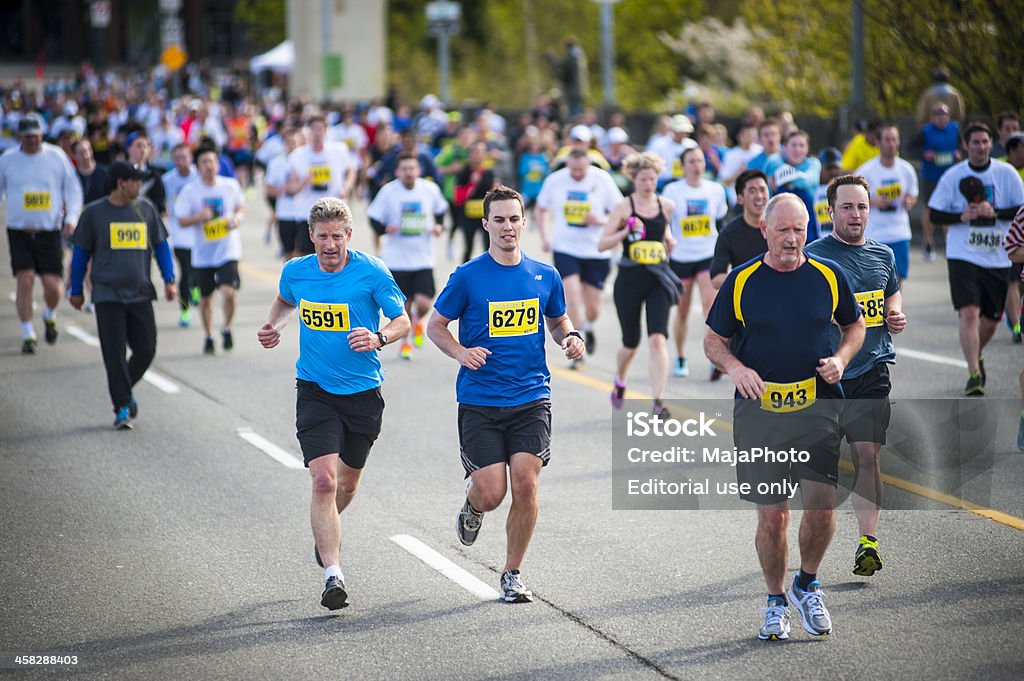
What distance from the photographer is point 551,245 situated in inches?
575

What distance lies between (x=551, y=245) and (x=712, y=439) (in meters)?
4.29

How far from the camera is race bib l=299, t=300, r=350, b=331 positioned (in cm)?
758

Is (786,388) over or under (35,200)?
under

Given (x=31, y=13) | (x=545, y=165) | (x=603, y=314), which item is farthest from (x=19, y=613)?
(x=31, y=13)

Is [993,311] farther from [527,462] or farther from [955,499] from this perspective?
[527,462]

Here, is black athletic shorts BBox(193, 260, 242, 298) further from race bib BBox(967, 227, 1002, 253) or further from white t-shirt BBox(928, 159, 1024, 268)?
race bib BBox(967, 227, 1002, 253)

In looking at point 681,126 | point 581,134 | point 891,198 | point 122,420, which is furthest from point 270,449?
point 681,126

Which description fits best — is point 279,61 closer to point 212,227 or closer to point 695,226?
point 212,227

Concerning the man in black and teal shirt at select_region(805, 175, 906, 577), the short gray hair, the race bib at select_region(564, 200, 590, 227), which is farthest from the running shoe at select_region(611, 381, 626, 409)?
the short gray hair

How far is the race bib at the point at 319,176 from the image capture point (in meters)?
18.5

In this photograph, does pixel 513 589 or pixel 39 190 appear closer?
pixel 513 589

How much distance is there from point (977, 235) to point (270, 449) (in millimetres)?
5961

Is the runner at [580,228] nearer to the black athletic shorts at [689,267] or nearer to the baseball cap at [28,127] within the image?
the black athletic shorts at [689,267]

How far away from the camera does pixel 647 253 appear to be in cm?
1185
